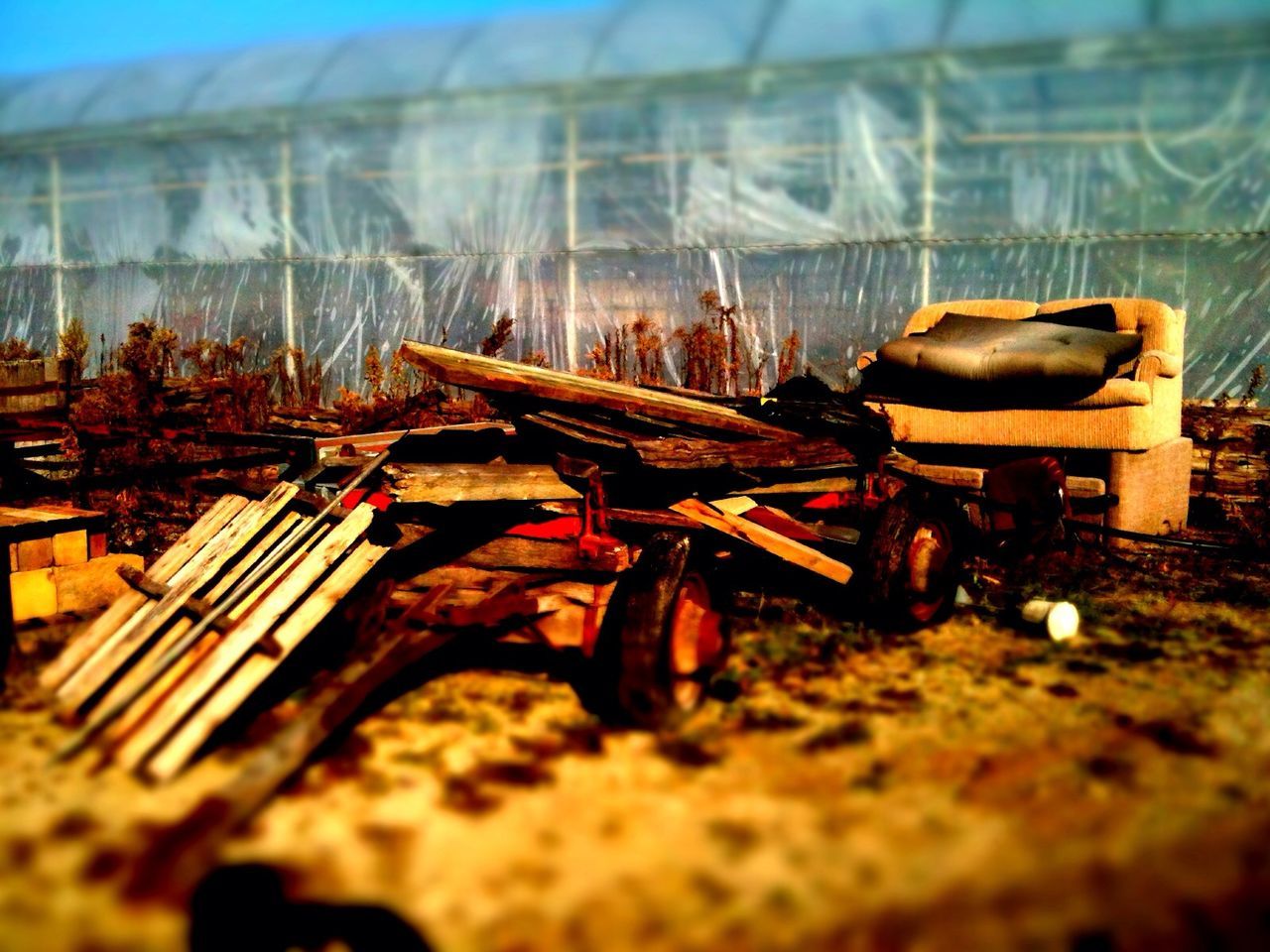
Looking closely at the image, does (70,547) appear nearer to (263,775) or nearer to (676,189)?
(263,775)

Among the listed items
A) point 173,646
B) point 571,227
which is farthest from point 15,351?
point 173,646

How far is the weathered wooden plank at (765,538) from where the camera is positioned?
4.28 metres

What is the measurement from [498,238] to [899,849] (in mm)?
9263

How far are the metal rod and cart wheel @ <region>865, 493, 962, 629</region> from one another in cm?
207

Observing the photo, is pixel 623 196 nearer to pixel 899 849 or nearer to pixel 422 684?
pixel 422 684

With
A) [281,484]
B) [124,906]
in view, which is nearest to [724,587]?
[281,484]

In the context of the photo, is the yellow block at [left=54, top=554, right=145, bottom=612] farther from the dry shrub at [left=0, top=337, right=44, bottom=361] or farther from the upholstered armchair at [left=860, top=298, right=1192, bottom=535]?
the dry shrub at [left=0, top=337, right=44, bottom=361]

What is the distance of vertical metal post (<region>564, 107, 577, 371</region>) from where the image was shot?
10.7 meters

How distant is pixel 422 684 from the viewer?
3771 mm

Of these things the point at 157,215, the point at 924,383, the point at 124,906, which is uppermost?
the point at 157,215

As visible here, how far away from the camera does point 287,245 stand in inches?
454

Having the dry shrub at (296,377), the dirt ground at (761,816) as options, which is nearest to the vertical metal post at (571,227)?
the dry shrub at (296,377)

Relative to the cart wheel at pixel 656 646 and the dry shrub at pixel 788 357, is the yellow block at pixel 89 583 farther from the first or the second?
the dry shrub at pixel 788 357

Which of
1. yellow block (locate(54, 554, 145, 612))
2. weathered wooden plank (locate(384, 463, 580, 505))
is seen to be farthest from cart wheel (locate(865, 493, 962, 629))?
yellow block (locate(54, 554, 145, 612))
